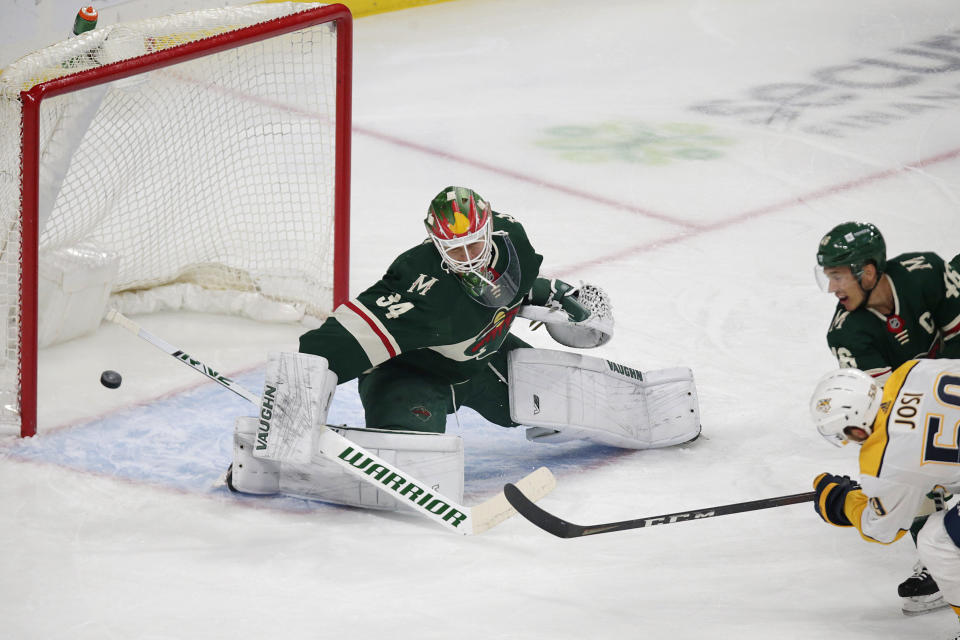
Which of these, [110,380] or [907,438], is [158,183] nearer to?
[110,380]

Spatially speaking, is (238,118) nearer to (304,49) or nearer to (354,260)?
(304,49)

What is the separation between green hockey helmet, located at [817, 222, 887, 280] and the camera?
116 inches

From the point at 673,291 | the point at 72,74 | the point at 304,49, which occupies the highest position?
the point at 304,49

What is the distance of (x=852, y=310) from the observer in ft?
9.98

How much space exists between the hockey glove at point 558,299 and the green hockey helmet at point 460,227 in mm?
403

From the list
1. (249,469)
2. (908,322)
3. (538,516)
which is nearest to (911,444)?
(908,322)

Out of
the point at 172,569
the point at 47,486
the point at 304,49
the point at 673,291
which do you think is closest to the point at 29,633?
the point at 172,569

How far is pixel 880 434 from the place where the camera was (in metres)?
2.53

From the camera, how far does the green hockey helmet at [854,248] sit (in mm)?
2945

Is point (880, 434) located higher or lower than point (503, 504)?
higher

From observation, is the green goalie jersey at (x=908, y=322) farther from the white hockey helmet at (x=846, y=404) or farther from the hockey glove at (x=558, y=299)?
the hockey glove at (x=558, y=299)

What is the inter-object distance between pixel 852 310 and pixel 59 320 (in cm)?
239

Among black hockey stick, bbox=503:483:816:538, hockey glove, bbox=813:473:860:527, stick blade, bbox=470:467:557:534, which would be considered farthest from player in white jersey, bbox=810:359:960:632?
stick blade, bbox=470:467:557:534

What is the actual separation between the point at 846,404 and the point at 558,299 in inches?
45.9
